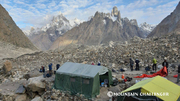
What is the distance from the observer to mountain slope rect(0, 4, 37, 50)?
5297 centimetres

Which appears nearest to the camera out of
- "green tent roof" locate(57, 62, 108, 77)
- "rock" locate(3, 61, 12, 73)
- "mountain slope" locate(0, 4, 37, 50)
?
"green tent roof" locate(57, 62, 108, 77)

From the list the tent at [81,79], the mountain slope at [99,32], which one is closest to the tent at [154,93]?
the tent at [81,79]

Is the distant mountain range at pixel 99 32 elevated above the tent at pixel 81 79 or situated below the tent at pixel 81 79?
above

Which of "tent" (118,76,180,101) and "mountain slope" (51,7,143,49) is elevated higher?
"mountain slope" (51,7,143,49)

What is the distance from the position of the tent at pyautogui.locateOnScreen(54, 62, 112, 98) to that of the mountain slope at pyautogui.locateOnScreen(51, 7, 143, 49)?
100m

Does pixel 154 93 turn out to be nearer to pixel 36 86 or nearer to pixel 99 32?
pixel 36 86

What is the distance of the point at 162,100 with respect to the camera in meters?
5.06

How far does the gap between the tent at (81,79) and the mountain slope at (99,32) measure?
329 feet

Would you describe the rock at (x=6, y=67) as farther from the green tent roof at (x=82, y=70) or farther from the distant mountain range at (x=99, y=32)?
the distant mountain range at (x=99, y=32)

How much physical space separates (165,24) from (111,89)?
257 feet

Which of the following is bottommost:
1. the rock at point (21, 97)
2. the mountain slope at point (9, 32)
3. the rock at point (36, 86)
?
the rock at point (21, 97)

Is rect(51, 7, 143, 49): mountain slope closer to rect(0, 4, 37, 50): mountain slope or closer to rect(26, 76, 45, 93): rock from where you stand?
rect(0, 4, 37, 50): mountain slope

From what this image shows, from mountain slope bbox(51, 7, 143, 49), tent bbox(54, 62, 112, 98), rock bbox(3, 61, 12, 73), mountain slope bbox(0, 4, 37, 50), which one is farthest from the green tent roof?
mountain slope bbox(51, 7, 143, 49)

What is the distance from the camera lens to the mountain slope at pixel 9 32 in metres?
53.0
